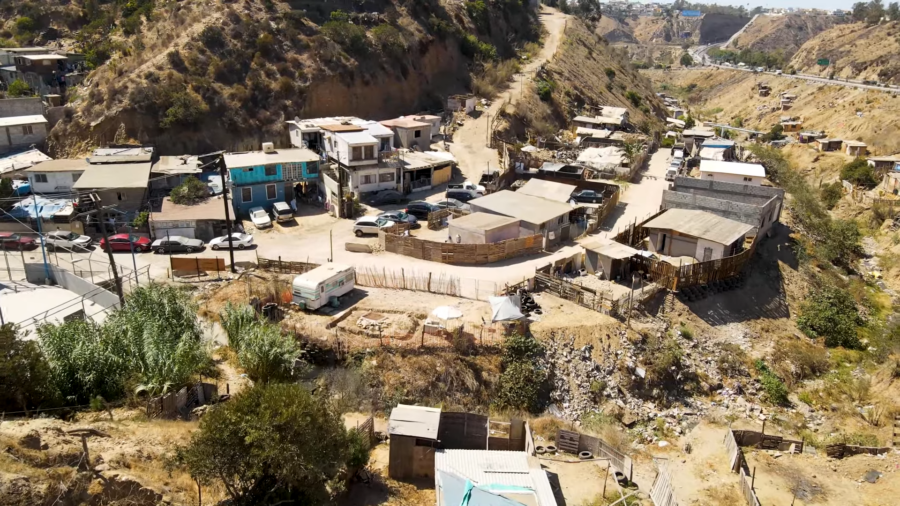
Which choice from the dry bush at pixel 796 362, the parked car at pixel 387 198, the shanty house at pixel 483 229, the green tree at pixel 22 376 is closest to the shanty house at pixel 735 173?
the dry bush at pixel 796 362

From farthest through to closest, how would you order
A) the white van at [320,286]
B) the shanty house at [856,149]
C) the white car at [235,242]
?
the shanty house at [856,149] < the white car at [235,242] < the white van at [320,286]

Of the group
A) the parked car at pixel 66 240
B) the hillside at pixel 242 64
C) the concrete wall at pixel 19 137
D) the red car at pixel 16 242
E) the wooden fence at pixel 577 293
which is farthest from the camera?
the hillside at pixel 242 64

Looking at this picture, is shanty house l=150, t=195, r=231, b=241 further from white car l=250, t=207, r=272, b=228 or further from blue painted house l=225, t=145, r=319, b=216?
blue painted house l=225, t=145, r=319, b=216

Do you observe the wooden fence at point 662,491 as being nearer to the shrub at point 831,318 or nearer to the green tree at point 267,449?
the green tree at point 267,449

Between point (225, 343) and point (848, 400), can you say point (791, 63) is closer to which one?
point (848, 400)

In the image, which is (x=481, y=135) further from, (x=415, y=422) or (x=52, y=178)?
(x=415, y=422)

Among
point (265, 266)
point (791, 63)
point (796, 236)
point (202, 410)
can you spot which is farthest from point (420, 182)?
point (791, 63)
